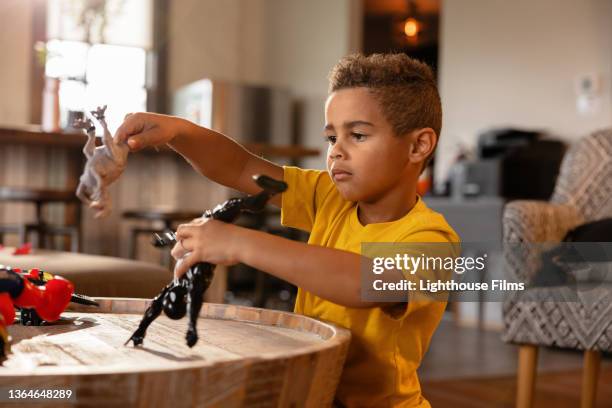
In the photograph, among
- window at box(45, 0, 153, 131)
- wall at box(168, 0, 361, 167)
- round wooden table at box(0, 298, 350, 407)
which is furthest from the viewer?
wall at box(168, 0, 361, 167)

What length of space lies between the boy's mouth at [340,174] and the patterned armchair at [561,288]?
116 cm

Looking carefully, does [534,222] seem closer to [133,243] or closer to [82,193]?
[82,193]

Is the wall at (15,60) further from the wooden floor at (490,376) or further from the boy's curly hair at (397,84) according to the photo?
the boy's curly hair at (397,84)

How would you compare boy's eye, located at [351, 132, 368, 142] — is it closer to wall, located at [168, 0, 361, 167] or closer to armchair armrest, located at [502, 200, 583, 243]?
armchair armrest, located at [502, 200, 583, 243]

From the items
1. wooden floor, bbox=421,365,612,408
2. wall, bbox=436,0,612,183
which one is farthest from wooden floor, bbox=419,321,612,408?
wall, bbox=436,0,612,183

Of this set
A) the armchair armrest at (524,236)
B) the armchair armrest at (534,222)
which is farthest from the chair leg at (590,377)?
the armchair armrest at (534,222)

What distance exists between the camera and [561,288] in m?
2.06

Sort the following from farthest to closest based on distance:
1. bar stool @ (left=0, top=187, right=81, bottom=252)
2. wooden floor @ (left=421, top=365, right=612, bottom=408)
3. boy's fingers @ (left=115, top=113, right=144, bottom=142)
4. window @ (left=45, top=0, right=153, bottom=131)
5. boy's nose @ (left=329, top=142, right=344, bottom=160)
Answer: window @ (left=45, top=0, right=153, bottom=131) < bar stool @ (left=0, top=187, right=81, bottom=252) < wooden floor @ (left=421, top=365, right=612, bottom=408) < boy's nose @ (left=329, top=142, right=344, bottom=160) < boy's fingers @ (left=115, top=113, right=144, bottom=142)

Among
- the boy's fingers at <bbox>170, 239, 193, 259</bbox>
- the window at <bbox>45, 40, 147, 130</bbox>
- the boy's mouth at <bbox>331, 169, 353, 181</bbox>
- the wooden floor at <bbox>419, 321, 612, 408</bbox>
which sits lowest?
the wooden floor at <bbox>419, 321, 612, 408</bbox>

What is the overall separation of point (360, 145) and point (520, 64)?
13.1ft

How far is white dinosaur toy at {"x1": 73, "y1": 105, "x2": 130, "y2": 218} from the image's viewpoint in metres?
0.75

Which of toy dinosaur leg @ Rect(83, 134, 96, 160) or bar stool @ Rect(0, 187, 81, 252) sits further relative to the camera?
bar stool @ Rect(0, 187, 81, 252)

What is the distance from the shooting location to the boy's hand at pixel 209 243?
Answer: 779 millimetres

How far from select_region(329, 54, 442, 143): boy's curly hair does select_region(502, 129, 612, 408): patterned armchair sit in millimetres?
1061
